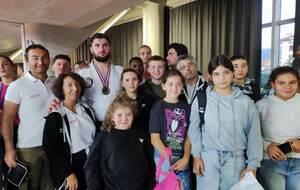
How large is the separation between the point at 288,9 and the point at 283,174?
3757mm

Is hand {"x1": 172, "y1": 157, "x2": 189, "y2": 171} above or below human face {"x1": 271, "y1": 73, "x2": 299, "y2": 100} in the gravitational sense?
below

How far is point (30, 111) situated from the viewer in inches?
82.0

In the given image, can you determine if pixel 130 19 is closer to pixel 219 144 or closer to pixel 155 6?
pixel 155 6

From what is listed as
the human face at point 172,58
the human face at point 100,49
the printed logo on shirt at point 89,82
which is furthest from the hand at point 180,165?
the human face at point 172,58

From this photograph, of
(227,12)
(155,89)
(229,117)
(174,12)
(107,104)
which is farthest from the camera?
(174,12)

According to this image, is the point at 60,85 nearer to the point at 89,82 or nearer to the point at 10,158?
the point at 89,82

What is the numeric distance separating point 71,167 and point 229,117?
1091 millimetres

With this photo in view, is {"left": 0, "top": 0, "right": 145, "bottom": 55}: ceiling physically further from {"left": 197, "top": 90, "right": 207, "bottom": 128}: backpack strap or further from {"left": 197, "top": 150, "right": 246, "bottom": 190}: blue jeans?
{"left": 197, "top": 150, "right": 246, "bottom": 190}: blue jeans

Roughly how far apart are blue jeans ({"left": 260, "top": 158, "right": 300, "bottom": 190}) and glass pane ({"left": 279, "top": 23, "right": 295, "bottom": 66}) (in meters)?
3.22

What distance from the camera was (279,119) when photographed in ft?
6.15

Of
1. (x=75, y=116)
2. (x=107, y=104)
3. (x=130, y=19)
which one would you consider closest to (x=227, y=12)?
(x=130, y=19)

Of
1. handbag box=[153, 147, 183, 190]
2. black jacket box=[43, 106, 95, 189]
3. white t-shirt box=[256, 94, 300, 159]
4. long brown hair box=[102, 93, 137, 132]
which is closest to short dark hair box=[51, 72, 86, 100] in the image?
black jacket box=[43, 106, 95, 189]

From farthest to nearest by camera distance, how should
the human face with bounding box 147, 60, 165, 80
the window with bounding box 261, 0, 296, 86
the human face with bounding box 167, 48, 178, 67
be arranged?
the window with bounding box 261, 0, 296, 86 → the human face with bounding box 167, 48, 178, 67 → the human face with bounding box 147, 60, 165, 80

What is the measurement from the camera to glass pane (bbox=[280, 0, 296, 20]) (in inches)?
182
